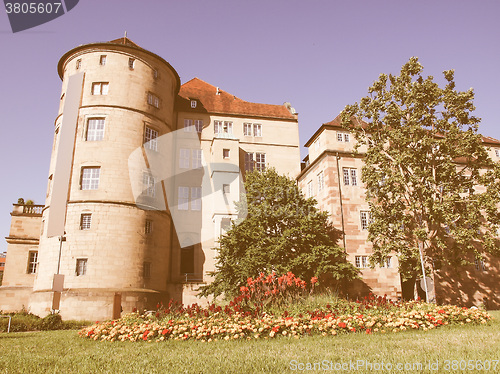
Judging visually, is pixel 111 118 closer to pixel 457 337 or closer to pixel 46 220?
pixel 46 220

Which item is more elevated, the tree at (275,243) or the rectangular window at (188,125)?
the rectangular window at (188,125)

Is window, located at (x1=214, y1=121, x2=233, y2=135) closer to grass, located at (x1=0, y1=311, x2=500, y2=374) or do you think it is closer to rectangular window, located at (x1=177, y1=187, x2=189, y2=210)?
rectangular window, located at (x1=177, y1=187, x2=189, y2=210)

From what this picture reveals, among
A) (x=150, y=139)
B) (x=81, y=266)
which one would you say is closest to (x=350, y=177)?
(x=150, y=139)

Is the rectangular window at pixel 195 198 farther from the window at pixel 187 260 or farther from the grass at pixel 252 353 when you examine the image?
the grass at pixel 252 353

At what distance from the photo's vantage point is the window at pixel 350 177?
30609mm

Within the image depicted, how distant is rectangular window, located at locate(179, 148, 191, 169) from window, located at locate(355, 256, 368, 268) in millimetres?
17694

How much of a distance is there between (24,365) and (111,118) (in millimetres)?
24481

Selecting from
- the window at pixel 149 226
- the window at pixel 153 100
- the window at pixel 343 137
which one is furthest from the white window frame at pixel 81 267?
the window at pixel 343 137

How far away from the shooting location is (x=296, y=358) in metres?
7.59

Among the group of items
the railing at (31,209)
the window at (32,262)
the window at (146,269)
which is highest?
the railing at (31,209)

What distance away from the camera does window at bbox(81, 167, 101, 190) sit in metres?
27.8

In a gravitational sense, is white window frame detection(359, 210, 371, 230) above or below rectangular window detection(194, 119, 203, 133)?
below

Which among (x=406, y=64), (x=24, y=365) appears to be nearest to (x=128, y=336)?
(x=24, y=365)

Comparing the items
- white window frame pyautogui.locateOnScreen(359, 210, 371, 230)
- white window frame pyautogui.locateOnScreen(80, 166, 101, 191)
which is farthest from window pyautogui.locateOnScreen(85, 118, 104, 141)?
white window frame pyautogui.locateOnScreen(359, 210, 371, 230)
